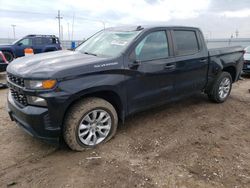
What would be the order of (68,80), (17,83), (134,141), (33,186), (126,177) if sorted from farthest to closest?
(134,141), (17,83), (68,80), (126,177), (33,186)

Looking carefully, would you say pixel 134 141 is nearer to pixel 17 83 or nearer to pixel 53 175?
pixel 53 175

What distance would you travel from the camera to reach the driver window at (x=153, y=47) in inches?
147

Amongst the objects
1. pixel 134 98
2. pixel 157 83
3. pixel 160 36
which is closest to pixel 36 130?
pixel 134 98

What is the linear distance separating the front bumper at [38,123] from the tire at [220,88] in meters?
3.72

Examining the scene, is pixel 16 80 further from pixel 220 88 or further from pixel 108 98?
pixel 220 88

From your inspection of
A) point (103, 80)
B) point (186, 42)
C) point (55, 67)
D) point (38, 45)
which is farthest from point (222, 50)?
point (38, 45)

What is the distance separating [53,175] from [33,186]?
263 mm

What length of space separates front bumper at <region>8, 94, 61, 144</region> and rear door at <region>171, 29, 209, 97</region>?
2.35 m

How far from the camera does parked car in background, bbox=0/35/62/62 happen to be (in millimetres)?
12784

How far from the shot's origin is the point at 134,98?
3.73m

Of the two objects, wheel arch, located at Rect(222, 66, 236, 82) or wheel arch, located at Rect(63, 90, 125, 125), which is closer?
wheel arch, located at Rect(63, 90, 125, 125)

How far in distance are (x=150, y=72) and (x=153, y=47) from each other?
45cm

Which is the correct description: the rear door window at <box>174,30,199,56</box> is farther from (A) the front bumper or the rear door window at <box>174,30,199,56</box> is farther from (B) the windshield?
(A) the front bumper

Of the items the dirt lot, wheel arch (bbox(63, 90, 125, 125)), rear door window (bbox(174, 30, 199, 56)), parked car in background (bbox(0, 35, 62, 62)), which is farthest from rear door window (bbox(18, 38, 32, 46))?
wheel arch (bbox(63, 90, 125, 125))
